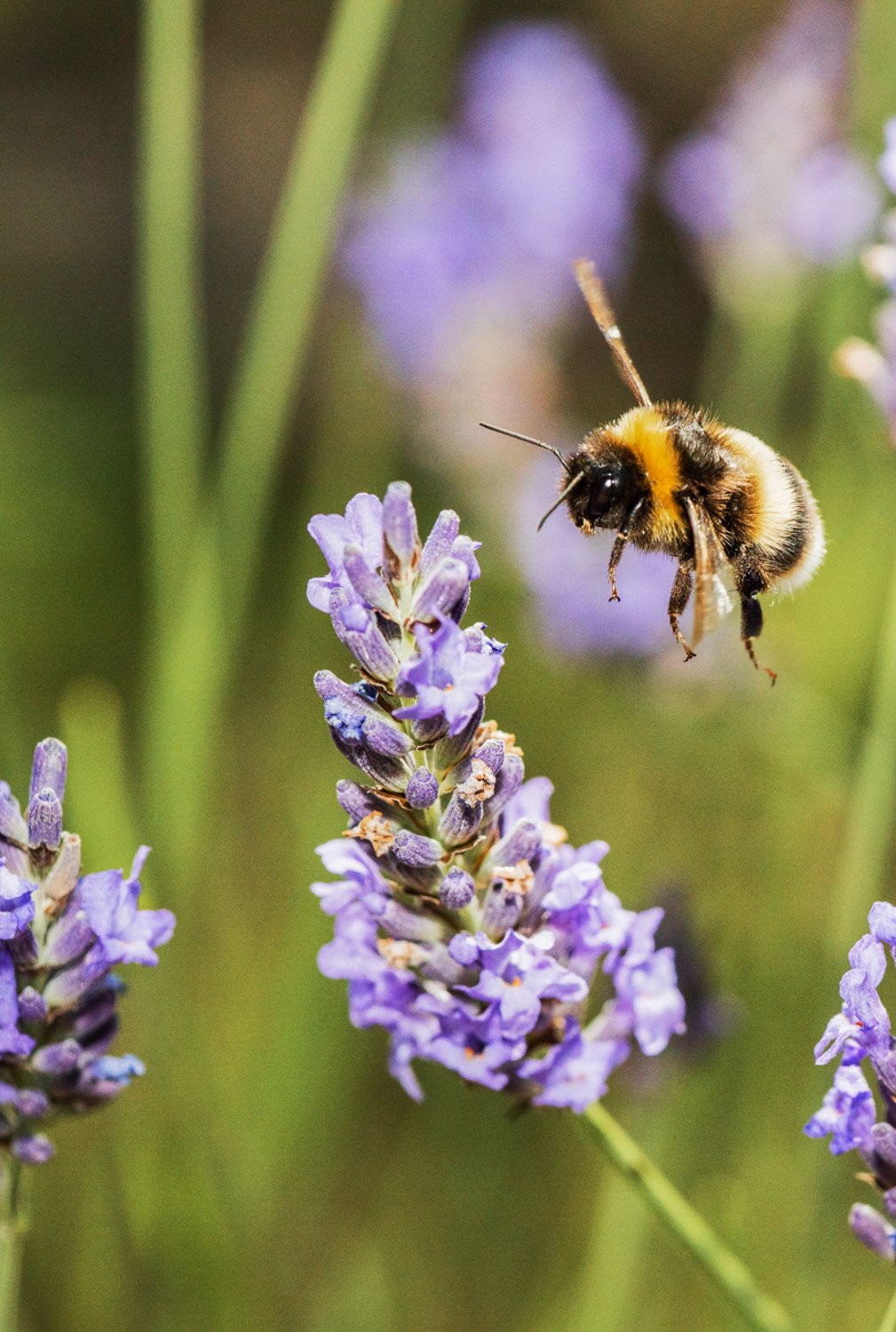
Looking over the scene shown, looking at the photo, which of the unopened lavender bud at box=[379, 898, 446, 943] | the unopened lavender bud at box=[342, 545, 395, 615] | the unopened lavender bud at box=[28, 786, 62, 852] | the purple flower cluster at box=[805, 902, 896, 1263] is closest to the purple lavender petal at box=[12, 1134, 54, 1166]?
the unopened lavender bud at box=[28, 786, 62, 852]

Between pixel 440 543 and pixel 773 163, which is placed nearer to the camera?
pixel 440 543

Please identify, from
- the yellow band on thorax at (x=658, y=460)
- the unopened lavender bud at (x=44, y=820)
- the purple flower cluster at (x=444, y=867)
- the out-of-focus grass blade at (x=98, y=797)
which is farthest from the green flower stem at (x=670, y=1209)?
the out-of-focus grass blade at (x=98, y=797)

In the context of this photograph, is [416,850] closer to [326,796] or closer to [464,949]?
[464,949]

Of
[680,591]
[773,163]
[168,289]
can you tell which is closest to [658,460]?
[680,591]

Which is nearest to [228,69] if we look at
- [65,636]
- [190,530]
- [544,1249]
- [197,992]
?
[65,636]

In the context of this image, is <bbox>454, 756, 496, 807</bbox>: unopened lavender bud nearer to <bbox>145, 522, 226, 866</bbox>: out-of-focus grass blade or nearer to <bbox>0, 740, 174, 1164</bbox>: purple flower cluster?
<bbox>0, 740, 174, 1164</bbox>: purple flower cluster
